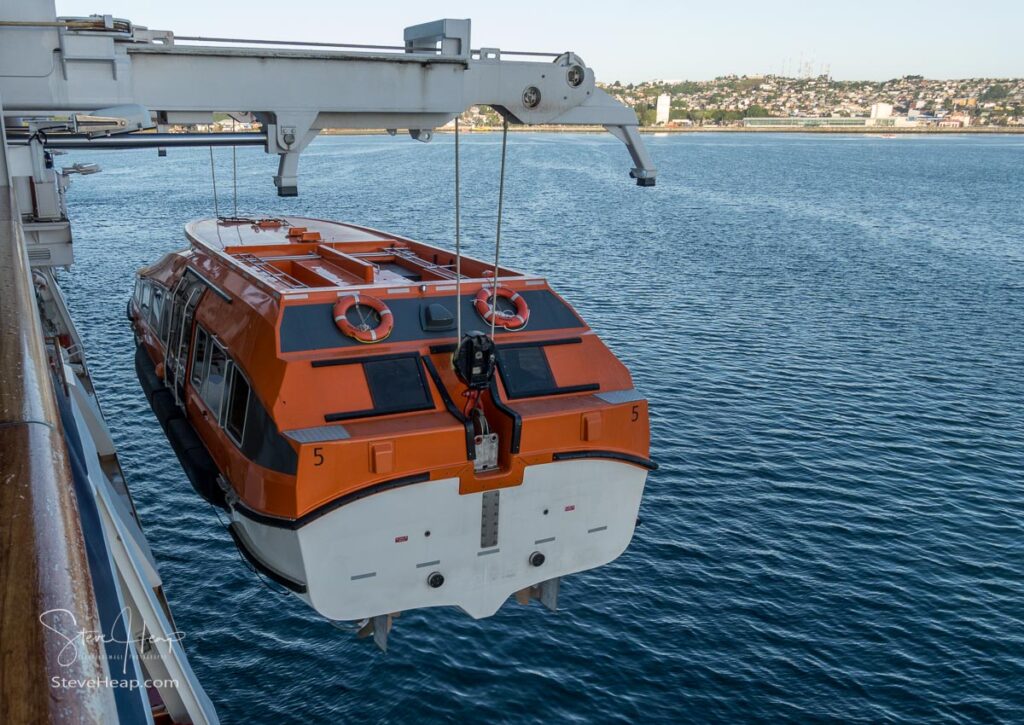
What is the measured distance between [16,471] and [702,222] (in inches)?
2474

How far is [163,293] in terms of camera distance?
17156 millimetres

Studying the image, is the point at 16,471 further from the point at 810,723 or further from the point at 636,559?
the point at 636,559

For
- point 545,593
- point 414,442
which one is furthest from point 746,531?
point 414,442

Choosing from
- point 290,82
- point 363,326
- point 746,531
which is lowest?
point 746,531

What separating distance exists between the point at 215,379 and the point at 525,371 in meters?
5.04

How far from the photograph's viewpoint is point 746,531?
1852cm

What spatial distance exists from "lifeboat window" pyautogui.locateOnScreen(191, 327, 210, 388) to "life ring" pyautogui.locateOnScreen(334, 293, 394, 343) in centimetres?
349

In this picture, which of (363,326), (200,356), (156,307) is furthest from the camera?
(156,307)

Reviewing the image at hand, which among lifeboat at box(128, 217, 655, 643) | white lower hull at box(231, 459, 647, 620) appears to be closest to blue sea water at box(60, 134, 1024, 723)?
lifeboat at box(128, 217, 655, 643)

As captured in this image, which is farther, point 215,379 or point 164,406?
point 164,406

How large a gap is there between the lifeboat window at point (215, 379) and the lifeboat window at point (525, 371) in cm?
433

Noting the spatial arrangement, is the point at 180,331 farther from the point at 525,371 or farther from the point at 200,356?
the point at 525,371

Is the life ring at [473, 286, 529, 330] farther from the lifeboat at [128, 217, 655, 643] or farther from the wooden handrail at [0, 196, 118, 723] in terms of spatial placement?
the wooden handrail at [0, 196, 118, 723]

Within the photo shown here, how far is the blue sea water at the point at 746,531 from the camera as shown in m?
13.6
